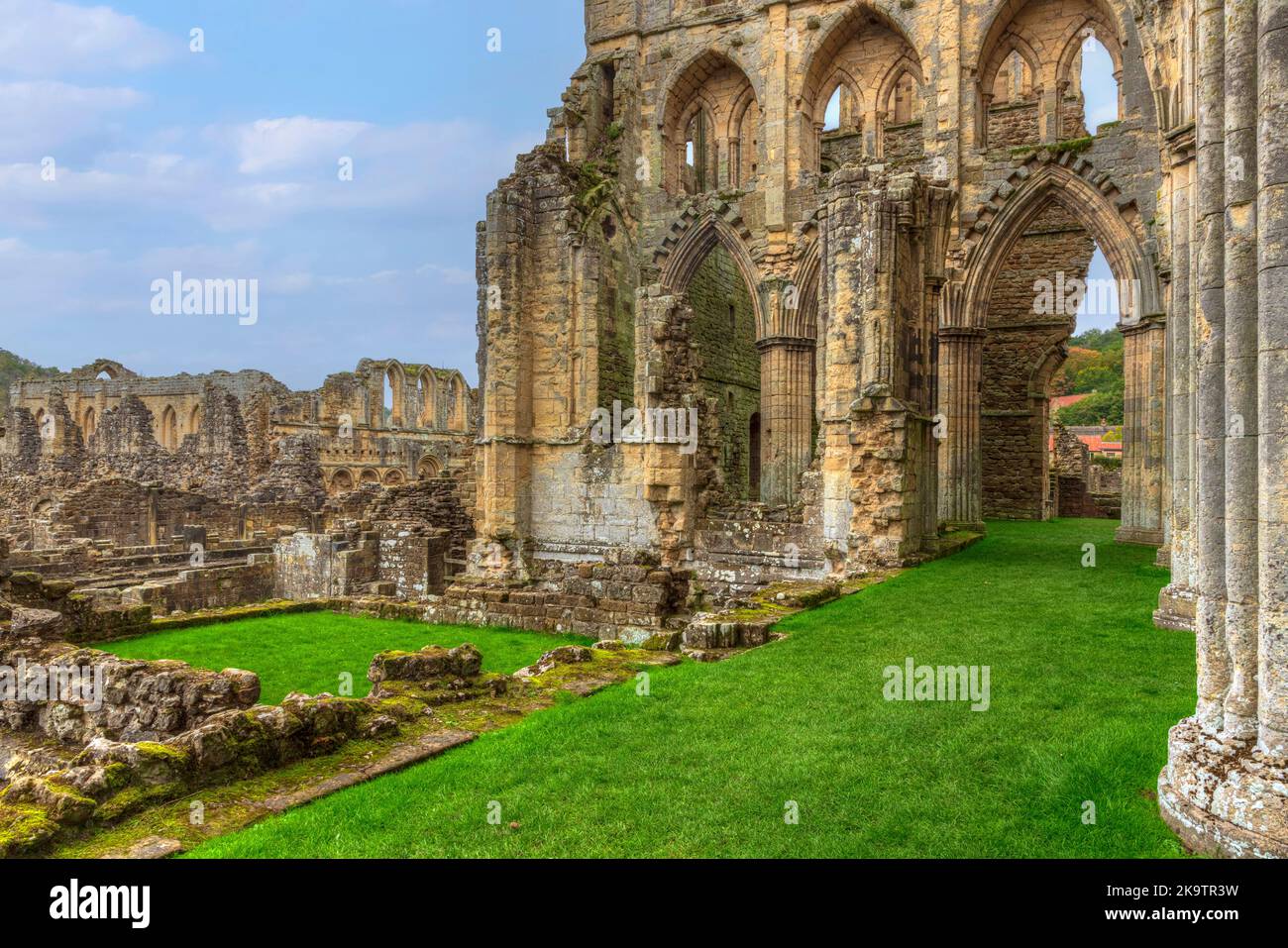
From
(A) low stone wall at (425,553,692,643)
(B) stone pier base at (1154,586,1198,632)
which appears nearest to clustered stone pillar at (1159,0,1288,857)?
(B) stone pier base at (1154,586,1198,632)

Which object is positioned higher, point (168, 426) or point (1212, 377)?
point (168, 426)

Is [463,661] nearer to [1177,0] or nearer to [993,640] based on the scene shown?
[993,640]

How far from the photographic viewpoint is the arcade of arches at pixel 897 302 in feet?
10.4

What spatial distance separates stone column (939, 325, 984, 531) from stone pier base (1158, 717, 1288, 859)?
50.4ft

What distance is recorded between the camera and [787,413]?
2047cm

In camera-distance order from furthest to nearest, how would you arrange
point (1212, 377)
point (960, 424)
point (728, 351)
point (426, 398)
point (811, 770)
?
1. point (426, 398)
2. point (728, 351)
3. point (960, 424)
4. point (811, 770)
5. point (1212, 377)

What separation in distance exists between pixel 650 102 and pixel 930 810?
2179cm

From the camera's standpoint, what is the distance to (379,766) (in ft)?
A: 14.7

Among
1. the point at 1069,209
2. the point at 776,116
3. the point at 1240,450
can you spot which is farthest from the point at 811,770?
the point at 776,116

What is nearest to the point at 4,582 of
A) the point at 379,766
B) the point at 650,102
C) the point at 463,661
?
the point at 463,661

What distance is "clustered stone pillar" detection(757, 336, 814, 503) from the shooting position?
20328 millimetres

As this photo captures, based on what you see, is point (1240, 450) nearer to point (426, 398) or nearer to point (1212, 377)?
point (1212, 377)

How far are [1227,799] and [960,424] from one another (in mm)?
16765

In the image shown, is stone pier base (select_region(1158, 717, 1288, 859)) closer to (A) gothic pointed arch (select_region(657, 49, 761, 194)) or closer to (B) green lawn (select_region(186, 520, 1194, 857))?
(B) green lawn (select_region(186, 520, 1194, 857))
